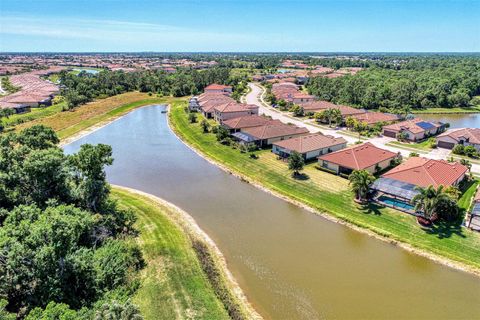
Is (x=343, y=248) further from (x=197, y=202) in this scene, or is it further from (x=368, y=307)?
(x=197, y=202)

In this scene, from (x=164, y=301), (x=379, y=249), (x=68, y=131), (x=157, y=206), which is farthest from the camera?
(x=68, y=131)

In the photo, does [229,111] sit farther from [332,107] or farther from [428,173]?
[428,173]

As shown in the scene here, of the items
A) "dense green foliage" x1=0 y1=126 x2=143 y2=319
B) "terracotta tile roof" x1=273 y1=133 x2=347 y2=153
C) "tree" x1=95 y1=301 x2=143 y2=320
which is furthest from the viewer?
"terracotta tile roof" x1=273 y1=133 x2=347 y2=153

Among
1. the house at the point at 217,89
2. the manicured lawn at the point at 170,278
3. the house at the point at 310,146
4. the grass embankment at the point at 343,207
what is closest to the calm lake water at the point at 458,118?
the house at the point at 310,146

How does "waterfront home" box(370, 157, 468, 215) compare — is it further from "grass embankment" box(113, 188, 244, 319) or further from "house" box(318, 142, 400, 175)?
"grass embankment" box(113, 188, 244, 319)

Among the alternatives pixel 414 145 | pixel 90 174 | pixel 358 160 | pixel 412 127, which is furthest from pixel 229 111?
pixel 90 174

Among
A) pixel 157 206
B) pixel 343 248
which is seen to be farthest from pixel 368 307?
pixel 157 206

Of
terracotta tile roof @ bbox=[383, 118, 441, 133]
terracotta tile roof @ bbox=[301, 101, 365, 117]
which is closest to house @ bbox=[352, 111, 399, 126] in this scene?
terracotta tile roof @ bbox=[301, 101, 365, 117]
